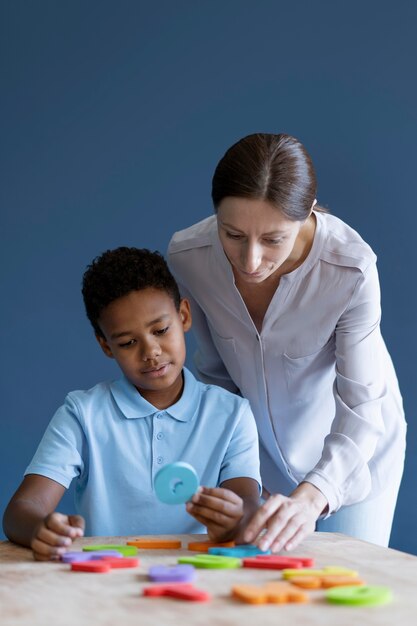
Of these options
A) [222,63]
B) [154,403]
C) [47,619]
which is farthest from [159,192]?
[47,619]

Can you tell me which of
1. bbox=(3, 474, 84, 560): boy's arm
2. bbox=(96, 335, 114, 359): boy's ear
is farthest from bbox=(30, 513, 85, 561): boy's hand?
bbox=(96, 335, 114, 359): boy's ear

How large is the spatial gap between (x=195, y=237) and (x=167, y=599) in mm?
1044

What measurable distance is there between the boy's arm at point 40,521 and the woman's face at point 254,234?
0.50 m

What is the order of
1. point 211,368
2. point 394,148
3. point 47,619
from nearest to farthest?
point 47,619 → point 211,368 → point 394,148

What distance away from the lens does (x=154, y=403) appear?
1.67 metres

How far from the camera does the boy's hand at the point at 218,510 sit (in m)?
1.31

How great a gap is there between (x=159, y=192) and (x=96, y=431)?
4.65ft

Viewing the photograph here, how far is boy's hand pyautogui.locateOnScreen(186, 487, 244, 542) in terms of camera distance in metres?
1.31

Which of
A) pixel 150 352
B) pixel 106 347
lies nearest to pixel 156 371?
pixel 150 352

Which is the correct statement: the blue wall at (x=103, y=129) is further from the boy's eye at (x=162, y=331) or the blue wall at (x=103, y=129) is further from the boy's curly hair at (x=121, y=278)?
the boy's eye at (x=162, y=331)

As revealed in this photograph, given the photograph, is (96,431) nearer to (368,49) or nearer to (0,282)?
(0,282)

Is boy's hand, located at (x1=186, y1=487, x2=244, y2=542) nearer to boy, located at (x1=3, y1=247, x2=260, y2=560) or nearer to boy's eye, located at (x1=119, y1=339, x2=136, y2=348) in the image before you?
boy, located at (x1=3, y1=247, x2=260, y2=560)

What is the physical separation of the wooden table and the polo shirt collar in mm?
392

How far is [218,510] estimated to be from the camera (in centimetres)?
132
